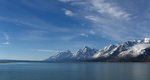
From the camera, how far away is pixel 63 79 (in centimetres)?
7469

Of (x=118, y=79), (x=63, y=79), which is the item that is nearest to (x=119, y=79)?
(x=118, y=79)

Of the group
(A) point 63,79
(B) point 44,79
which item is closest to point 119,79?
(A) point 63,79

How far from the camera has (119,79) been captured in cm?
7350

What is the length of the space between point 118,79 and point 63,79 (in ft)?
83.5

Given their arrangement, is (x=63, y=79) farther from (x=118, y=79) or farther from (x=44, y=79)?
(x=118, y=79)

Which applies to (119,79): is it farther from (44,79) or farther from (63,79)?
(44,79)

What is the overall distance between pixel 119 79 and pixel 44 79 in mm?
34987

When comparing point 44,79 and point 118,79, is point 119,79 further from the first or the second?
point 44,79

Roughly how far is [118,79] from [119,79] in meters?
0.48

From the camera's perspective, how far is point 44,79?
75375mm

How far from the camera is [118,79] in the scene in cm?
7344

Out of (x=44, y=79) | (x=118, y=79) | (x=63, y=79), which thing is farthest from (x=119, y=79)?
(x=44, y=79)
